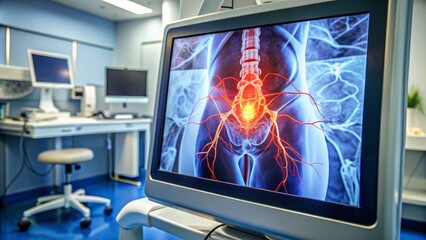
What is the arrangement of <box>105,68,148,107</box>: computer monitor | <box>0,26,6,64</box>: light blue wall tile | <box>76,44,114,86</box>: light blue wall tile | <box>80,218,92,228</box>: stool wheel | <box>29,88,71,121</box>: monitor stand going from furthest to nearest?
<box>76,44,114,86</box>: light blue wall tile → <box>105,68,148,107</box>: computer monitor → <box>0,26,6,64</box>: light blue wall tile → <box>29,88,71,121</box>: monitor stand → <box>80,218,92,228</box>: stool wheel

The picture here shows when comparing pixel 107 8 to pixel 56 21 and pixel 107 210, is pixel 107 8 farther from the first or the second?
pixel 107 210

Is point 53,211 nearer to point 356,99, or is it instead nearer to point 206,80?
point 206,80

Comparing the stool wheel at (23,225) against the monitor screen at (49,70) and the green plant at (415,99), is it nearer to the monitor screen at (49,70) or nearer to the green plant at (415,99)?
the monitor screen at (49,70)

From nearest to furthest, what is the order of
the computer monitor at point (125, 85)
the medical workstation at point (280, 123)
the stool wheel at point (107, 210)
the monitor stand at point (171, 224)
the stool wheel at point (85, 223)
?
the medical workstation at point (280, 123) → the monitor stand at point (171, 224) → the stool wheel at point (85, 223) → the stool wheel at point (107, 210) → the computer monitor at point (125, 85)

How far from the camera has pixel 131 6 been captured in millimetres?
3828

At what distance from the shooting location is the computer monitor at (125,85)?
11.9ft

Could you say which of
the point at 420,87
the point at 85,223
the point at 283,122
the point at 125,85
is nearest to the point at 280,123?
the point at 283,122

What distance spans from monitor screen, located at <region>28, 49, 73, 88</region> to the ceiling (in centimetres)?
A: 96

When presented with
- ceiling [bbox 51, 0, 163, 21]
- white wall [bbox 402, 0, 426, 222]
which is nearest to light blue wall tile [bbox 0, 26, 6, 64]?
ceiling [bbox 51, 0, 163, 21]

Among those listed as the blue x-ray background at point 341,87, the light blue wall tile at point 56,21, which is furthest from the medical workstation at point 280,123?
the light blue wall tile at point 56,21

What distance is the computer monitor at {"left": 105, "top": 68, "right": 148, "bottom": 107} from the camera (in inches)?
142

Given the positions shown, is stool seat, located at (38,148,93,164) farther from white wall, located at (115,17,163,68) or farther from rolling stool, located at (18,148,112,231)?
white wall, located at (115,17,163,68)

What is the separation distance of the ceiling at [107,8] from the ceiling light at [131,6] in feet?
0.28

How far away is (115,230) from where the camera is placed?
2.44 meters
